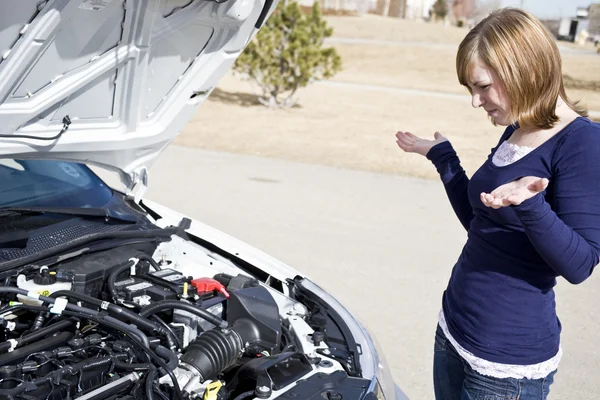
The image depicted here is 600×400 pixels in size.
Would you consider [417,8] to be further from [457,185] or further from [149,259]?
[457,185]

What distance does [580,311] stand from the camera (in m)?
5.53

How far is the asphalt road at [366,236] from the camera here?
188 inches

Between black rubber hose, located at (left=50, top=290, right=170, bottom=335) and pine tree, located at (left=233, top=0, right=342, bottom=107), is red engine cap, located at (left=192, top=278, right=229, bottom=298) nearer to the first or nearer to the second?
black rubber hose, located at (left=50, top=290, right=170, bottom=335)

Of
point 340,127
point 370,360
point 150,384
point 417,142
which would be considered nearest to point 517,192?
point 417,142

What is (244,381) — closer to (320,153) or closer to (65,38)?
(65,38)

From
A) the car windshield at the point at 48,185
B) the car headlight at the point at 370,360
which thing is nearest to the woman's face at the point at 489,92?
the car headlight at the point at 370,360

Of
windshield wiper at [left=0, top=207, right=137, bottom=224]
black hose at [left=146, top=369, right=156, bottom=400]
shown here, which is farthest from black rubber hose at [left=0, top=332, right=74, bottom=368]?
windshield wiper at [left=0, top=207, right=137, bottom=224]

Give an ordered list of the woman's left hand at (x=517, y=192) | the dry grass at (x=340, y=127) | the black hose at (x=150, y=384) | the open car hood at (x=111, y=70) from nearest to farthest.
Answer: the woman's left hand at (x=517, y=192) → the black hose at (x=150, y=384) → the open car hood at (x=111, y=70) → the dry grass at (x=340, y=127)

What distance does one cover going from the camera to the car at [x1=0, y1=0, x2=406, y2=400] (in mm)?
2359

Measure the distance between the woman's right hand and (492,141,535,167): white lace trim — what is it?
1.40ft

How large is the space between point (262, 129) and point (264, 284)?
10245 millimetres

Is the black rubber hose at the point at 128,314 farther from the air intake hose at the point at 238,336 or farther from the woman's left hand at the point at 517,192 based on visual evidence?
the woman's left hand at the point at 517,192

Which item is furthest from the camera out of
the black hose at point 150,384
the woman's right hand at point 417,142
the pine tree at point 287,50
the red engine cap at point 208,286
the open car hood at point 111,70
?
the pine tree at point 287,50

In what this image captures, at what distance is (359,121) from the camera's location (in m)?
15.0
